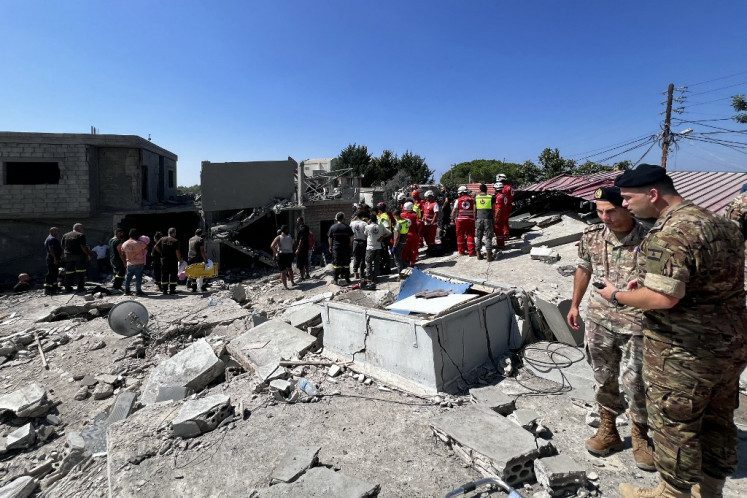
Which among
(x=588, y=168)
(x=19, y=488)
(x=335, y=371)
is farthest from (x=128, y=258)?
(x=588, y=168)

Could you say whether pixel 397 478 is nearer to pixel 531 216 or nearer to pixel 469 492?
pixel 469 492

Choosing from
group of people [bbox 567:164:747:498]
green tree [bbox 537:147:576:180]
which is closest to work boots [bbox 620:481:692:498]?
group of people [bbox 567:164:747:498]

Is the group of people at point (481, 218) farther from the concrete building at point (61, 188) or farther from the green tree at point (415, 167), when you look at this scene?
the green tree at point (415, 167)

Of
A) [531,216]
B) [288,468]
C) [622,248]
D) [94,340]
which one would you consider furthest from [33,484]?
[531,216]

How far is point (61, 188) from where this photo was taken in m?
13.5

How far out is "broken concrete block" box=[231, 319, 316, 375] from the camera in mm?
5047

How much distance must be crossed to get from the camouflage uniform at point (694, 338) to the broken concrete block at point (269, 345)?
3.75 m

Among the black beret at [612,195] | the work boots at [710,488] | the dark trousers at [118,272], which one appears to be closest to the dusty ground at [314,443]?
the work boots at [710,488]

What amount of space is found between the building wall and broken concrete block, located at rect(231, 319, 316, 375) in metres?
11.5

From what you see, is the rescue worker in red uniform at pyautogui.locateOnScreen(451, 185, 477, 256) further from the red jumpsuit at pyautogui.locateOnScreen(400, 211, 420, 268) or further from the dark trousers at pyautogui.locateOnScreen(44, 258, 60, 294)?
the dark trousers at pyautogui.locateOnScreen(44, 258, 60, 294)

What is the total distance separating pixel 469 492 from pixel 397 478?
1.67ft

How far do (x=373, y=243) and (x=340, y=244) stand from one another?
0.85 meters

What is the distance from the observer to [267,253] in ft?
49.0

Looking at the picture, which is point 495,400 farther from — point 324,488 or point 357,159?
point 357,159
